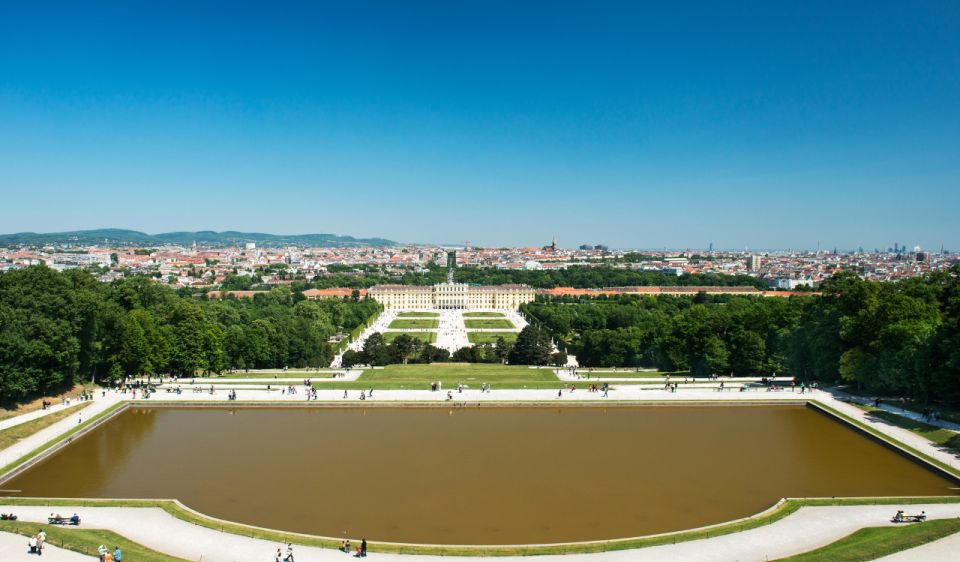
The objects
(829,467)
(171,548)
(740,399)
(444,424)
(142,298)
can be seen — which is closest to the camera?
(171,548)

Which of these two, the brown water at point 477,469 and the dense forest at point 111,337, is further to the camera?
the dense forest at point 111,337

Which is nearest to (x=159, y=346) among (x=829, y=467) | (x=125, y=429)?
(x=125, y=429)

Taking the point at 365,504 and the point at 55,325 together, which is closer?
the point at 365,504

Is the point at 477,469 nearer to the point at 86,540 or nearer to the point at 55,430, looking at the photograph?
the point at 86,540

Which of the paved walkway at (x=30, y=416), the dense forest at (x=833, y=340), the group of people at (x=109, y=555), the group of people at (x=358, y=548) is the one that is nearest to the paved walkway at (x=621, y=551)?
the group of people at (x=358, y=548)

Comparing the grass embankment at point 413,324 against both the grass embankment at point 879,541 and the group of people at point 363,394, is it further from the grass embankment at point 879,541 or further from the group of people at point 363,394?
the grass embankment at point 879,541

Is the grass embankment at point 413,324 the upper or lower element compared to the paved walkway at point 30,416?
lower

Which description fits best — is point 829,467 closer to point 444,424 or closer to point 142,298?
point 444,424
